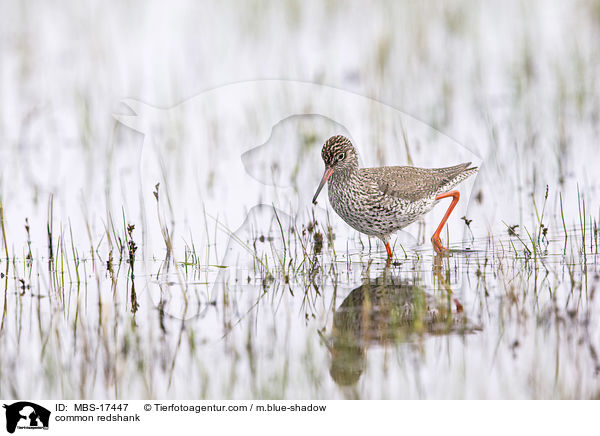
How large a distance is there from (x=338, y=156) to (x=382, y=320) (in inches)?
98.5

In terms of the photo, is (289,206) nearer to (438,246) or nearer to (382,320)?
(438,246)

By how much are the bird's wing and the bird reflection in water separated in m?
1.36

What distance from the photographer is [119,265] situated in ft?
24.4

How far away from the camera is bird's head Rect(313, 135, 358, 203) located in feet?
26.1

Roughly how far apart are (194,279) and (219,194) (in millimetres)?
1937

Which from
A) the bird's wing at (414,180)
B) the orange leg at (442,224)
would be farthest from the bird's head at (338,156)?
the orange leg at (442,224)

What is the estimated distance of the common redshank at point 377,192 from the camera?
307 inches

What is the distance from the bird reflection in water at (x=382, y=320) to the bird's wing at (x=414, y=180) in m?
1.36

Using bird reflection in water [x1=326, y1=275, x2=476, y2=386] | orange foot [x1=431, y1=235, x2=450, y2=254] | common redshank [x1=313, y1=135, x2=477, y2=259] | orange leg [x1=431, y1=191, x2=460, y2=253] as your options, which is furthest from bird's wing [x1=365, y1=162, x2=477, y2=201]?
bird reflection in water [x1=326, y1=275, x2=476, y2=386]

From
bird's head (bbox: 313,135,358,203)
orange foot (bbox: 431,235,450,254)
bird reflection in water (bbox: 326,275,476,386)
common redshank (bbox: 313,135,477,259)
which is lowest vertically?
bird reflection in water (bbox: 326,275,476,386)

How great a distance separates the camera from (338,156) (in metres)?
8.00

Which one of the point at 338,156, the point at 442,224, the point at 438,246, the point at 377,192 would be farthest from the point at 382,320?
the point at 338,156

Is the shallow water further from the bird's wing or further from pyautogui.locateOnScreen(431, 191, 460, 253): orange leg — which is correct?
the bird's wing

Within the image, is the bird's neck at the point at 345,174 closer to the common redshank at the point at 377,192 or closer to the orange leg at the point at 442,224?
the common redshank at the point at 377,192
